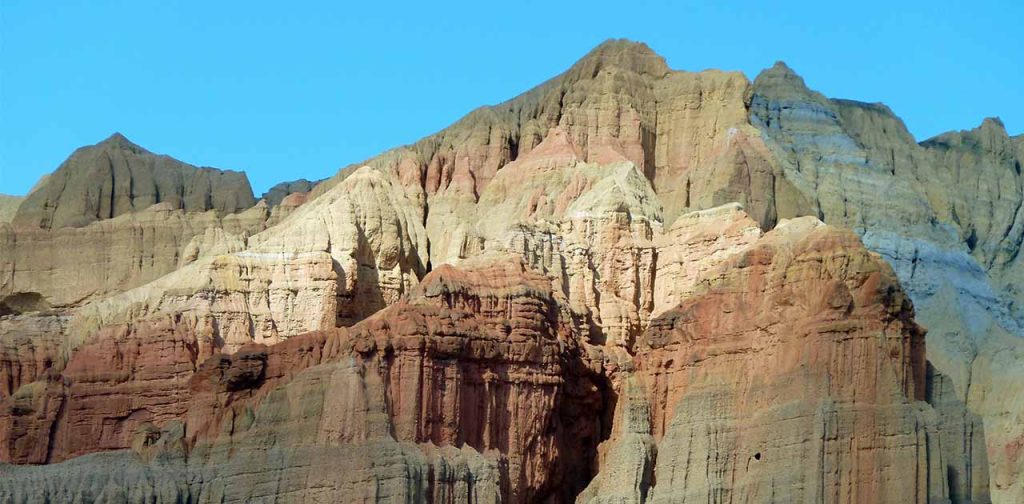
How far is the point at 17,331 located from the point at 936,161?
29.3 meters

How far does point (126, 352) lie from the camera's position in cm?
8919

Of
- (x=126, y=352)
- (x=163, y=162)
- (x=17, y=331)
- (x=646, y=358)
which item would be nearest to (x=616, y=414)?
(x=646, y=358)

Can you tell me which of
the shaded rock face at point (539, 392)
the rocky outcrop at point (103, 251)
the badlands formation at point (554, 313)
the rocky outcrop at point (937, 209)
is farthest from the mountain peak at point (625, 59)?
the shaded rock face at point (539, 392)

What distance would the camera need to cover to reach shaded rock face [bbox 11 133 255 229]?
4107 inches

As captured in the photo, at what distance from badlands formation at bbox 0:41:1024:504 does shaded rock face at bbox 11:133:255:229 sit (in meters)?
0.11

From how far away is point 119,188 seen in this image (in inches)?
4151

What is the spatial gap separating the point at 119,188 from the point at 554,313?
24.5 metres

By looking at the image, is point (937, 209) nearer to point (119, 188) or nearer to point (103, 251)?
point (103, 251)

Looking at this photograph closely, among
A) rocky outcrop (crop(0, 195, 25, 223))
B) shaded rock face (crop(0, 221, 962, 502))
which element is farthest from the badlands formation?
rocky outcrop (crop(0, 195, 25, 223))

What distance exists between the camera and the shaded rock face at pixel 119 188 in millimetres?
104312

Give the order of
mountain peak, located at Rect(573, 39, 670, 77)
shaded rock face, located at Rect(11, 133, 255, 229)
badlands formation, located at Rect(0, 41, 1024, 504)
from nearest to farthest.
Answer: badlands formation, located at Rect(0, 41, 1024, 504) → mountain peak, located at Rect(573, 39, 670, 77) → shaded rock face, located at Rect(11, 133, 255, 229)

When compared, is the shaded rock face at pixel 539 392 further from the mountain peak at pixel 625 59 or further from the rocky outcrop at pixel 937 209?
the mountain peak at pixel 625 59

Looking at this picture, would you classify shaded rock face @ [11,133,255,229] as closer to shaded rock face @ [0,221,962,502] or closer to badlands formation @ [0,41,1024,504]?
badlands formation @ [0,41,1024,504]

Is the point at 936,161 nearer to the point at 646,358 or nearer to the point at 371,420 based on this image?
the point at 646,358
